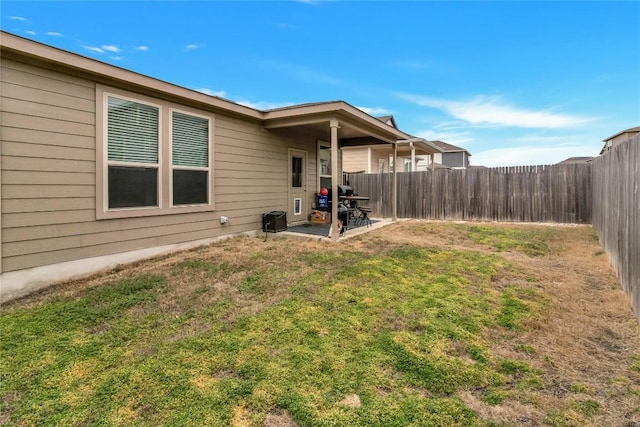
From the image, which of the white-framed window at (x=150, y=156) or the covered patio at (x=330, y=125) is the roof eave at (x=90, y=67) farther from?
the covered patio at (x=330, y=125)

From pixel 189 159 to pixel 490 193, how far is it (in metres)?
9.75

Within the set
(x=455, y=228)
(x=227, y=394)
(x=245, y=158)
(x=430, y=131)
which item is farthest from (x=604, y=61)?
(x=430, y=131)

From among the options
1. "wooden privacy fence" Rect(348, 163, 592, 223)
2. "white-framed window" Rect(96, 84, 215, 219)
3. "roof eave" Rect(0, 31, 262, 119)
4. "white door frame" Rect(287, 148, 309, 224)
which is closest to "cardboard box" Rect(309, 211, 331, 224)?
"white door frame" Rect(287, 148, 309, 224)

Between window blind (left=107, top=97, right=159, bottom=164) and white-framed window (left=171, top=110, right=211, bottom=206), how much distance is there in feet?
1.15

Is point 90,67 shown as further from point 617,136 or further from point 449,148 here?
point 449,148

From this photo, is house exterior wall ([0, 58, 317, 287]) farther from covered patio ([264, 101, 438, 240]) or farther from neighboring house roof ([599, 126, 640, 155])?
neighboring house roof ([599, 126, 640, 155])

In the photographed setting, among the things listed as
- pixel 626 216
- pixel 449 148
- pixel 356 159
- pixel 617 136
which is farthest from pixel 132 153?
pixel 449 148

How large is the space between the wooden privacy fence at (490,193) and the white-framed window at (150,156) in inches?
316

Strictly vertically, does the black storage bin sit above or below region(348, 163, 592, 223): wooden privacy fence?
below

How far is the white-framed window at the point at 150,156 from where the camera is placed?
4402 mm

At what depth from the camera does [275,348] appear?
2547mm

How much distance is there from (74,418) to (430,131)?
33728 millimetres

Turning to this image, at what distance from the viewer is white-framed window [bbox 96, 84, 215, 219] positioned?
14.4 feet

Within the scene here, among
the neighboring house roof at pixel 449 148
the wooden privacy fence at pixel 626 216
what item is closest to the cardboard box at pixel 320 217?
the wooden privacy fence at pixel 626 216
